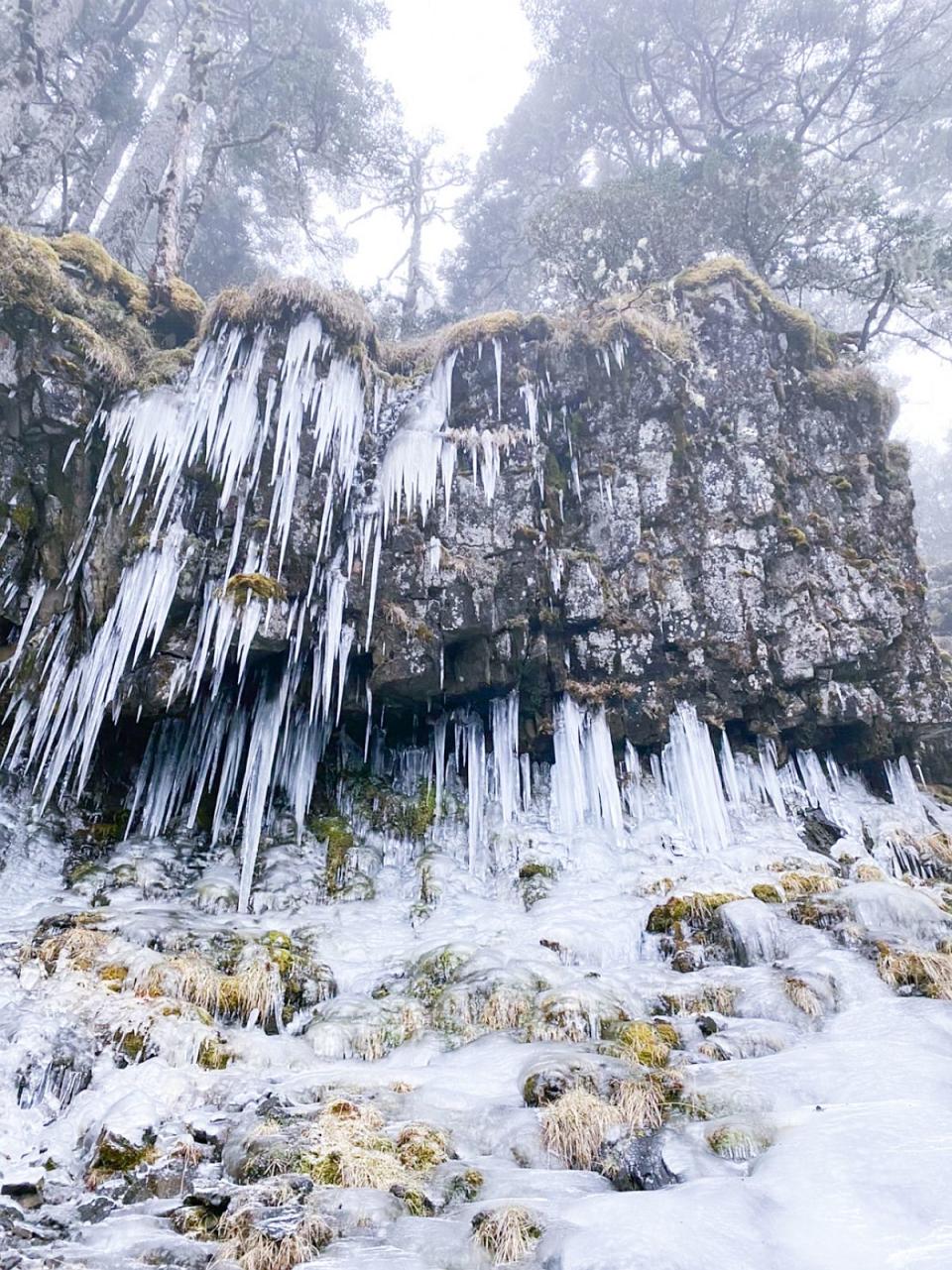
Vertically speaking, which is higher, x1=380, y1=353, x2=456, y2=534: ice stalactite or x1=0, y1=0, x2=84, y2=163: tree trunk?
x1=0, y1=0, x2=84, y2=163: tree trunk

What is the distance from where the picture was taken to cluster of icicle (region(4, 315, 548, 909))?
9648mm

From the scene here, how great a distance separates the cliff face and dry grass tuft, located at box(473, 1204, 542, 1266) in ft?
23.5

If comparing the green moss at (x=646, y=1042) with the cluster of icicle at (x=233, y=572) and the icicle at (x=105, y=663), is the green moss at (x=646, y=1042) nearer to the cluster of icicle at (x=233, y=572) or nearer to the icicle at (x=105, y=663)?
the cluster of icicle at (x=233, y=572)

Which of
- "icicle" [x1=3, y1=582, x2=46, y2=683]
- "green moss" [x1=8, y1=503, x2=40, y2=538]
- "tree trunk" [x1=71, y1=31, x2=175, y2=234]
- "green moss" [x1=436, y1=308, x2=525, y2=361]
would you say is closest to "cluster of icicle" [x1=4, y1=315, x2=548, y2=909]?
"icicle" [x1=3, y1=582, x2=46, y2=683]

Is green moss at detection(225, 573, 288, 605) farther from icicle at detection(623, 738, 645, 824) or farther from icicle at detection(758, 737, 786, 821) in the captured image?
icicle at detection(758, 737, 786, 821)

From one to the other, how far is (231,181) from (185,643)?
1591 cm

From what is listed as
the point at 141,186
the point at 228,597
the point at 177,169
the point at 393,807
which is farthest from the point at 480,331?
the point at 141,186

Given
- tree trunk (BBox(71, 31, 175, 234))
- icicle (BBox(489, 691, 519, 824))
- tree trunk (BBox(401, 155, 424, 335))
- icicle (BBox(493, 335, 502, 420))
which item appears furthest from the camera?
tree trunk (BBox(401, 155, 424, 335))

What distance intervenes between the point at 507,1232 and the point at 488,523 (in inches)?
360

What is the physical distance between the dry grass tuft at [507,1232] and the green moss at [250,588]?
7572mm

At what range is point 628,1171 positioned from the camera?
4.32 metres

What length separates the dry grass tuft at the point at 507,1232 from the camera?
356 cm

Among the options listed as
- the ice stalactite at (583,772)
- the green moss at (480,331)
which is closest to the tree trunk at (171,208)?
the green moss at (480,331)

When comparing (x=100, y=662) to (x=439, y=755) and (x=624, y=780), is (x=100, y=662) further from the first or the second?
(x=624, y=780)
